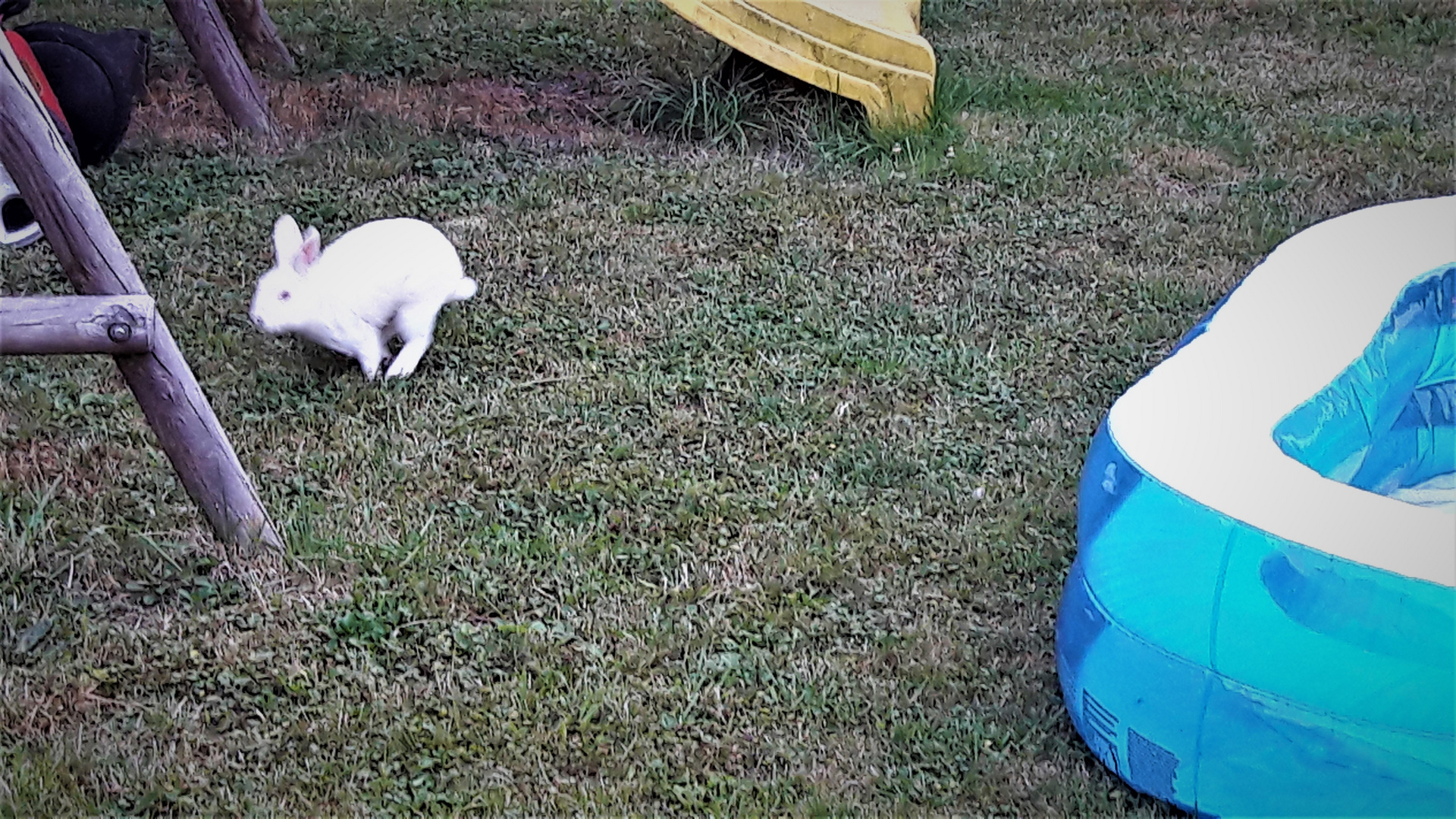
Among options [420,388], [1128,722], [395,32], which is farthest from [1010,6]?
[1128,722]

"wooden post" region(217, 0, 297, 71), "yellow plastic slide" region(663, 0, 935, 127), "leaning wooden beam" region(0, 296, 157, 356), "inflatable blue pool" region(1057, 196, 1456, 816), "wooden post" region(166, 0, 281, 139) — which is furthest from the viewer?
"wooden post" region(217, 0, 297, 71)

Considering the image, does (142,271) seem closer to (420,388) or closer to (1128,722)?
(420,388)

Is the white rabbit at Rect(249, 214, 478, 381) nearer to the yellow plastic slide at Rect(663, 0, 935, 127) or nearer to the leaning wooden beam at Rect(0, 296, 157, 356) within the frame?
the leaning wooden beam at Rect(0, 296, 157, 356)

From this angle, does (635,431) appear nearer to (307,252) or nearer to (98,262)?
(307,252)

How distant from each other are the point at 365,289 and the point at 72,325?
126cm

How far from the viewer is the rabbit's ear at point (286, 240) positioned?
12.3 feet

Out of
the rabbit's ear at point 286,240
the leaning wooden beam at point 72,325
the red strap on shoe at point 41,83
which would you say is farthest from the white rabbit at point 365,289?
the red strap on shoe at point 41,83

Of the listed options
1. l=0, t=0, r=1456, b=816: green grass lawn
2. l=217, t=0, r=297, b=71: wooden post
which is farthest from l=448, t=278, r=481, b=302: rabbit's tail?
l=217, t=0, r=297, b=71: wooden post

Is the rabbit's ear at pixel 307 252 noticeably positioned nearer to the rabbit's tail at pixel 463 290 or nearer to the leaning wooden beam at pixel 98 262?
the rabbit's tail at pixel 463 290

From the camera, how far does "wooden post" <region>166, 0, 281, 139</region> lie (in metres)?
5.60

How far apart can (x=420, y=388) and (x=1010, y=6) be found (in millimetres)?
5612

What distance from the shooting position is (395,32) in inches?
283

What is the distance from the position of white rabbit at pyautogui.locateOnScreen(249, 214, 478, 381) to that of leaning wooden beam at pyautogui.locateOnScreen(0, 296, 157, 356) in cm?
104

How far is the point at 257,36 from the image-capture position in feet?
21.4
